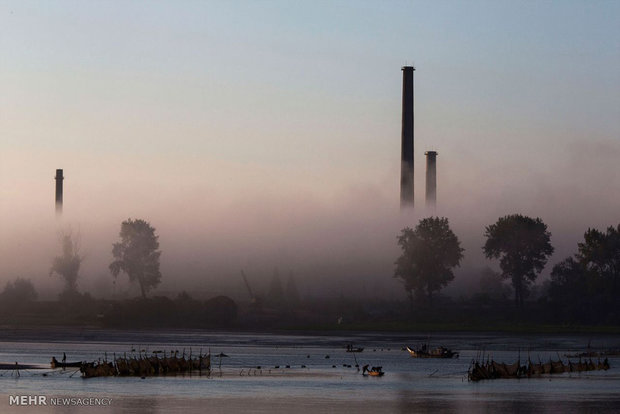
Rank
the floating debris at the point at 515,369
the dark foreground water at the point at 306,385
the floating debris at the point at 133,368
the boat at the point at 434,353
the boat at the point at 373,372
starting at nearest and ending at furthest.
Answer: the dark foreground water at the point at 306,385
the floating debris at the point at 133,368
the floating debris at the point at 515,369
the boat at the point at 373,372
the boat at the point at 434,353

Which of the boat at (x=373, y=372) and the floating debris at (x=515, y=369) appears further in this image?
the boat at (x=373, y=372)

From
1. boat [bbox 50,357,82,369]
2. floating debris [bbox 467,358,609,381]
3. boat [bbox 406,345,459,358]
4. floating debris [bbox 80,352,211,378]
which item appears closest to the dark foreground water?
floating debris [bbox 80,352,211,378]

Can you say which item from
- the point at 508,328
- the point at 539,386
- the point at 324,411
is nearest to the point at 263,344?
the point at 508,328

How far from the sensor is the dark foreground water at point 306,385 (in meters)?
85.1

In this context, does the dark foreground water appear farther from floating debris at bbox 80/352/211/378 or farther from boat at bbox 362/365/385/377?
floating debris at bbox 80/352/211/378

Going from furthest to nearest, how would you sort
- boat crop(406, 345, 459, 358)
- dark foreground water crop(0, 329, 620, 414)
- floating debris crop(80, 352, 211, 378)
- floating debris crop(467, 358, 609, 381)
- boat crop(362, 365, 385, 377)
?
boat crop(406, 345, 459, 358) → boat crop(362, 365, 385, 377) → floating debris crop(467, 358, 609, 381) → floating debris crop(80, 352, 211, 378) → dark foreground water crop(0, 329, 620, 414)

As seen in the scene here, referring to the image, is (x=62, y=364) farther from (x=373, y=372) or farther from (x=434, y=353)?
(x=434, y=353)

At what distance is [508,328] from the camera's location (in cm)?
19600

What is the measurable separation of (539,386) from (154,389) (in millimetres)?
29694

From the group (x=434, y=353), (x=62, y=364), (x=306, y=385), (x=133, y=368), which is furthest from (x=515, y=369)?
(x=62, y=364)

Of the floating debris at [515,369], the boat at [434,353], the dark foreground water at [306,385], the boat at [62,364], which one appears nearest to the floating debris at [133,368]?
the dark foreground water at [306,385]

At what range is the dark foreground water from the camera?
85062 mm

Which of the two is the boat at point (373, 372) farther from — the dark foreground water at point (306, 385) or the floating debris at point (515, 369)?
the floating debris at point (515, 369)

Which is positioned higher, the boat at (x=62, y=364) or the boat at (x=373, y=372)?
the boat at (x=62, y=364)
